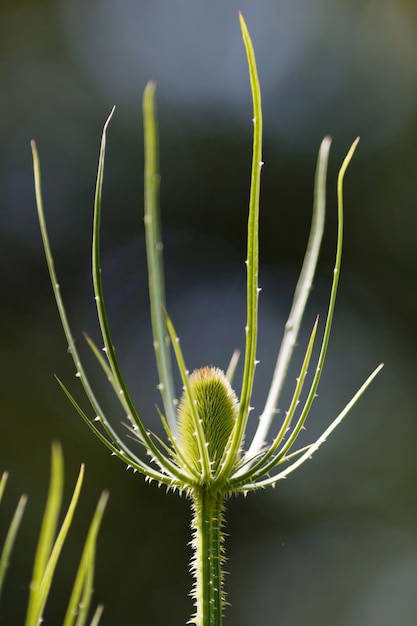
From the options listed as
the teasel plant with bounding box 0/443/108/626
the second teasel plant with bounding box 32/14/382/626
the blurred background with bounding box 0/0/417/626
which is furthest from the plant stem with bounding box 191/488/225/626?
the blurred background with bounding box 0/0/417/626

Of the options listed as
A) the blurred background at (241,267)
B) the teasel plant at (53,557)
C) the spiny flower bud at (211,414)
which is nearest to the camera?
the teasel plant at (53,557)

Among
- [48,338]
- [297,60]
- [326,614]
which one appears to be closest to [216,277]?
[48,338]

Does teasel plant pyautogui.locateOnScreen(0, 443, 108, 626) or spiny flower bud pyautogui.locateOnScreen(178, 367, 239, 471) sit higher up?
spiny flower bud pyautogui.locateOnScreen(178, 367, 239, 471)

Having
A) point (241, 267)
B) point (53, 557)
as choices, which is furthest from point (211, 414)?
point (241, 267)

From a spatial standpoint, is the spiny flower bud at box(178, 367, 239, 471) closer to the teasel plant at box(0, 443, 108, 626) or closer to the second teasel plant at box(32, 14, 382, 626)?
the second teasel plant at box(32, 14, 382, 626)

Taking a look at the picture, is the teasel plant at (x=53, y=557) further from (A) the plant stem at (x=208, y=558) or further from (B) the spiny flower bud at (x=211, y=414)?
(B) the spiny flower bud at (x=211, y=414)

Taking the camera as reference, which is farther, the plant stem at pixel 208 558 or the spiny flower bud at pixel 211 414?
the spiny flower bud at pixel 211 414

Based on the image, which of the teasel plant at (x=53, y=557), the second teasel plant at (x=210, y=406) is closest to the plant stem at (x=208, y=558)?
the second teasel plant at (x=210, y=406)

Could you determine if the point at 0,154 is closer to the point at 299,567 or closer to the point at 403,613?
the point at 299,567
